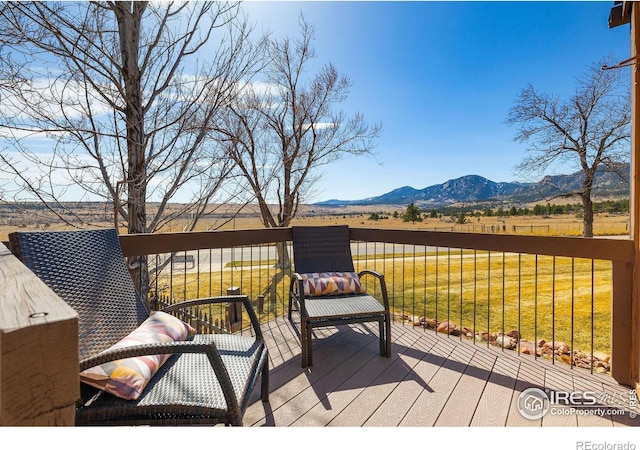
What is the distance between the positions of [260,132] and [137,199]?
5490mm

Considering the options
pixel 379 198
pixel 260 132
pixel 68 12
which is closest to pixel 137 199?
pixel 68 12

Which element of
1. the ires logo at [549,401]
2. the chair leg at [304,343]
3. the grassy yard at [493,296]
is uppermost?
the chair leg at [304,343]

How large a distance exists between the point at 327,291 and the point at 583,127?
40.0 ft

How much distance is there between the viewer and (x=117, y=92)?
13.2ft

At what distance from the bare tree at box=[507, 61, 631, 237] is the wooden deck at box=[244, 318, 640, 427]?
9.62m

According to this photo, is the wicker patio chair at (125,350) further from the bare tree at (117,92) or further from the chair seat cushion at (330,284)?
the bare tree at (117,92)

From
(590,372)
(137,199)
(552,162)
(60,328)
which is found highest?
(552,162)

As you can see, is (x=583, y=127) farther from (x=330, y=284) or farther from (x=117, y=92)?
(x=117, y=92)

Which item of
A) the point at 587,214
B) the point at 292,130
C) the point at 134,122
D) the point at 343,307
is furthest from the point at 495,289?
the point at 134,122

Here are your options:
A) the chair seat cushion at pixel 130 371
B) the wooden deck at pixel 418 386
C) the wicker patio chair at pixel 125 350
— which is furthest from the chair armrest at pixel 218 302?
the wooden deck at pixel 418 386

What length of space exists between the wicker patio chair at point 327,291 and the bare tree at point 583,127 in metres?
9.89

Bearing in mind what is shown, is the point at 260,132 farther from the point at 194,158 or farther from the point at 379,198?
the point at 379,198

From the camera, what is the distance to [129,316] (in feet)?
6.27

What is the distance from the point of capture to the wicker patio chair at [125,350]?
133cm
